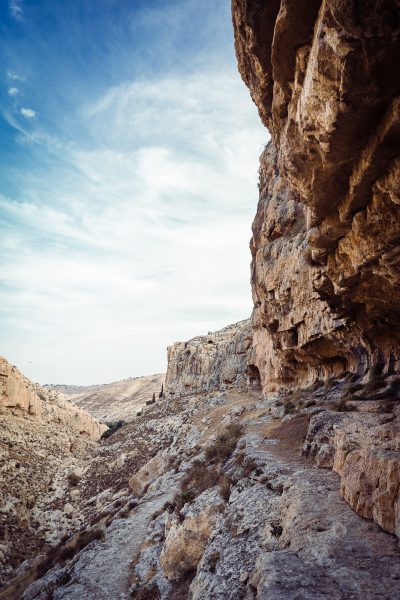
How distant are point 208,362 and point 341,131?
6029cm

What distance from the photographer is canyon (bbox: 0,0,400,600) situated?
625 cm

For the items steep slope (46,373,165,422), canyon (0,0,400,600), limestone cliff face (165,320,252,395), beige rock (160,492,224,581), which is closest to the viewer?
canyon (0,0,400,600)

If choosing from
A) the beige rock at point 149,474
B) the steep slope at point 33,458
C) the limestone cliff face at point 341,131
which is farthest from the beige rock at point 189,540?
the steep slope at point 33,458

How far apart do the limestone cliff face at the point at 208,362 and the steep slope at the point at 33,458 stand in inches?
716

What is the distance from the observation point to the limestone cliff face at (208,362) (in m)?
60.6

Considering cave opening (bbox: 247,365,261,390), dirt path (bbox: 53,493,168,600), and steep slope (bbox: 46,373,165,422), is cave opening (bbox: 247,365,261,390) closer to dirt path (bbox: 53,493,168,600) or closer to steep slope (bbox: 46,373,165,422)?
dirt path (bbox: 53,493,168,600)

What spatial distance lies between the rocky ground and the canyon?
57 millimetres

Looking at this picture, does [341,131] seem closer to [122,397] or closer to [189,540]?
[189,540]

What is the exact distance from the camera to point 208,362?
6538 cm

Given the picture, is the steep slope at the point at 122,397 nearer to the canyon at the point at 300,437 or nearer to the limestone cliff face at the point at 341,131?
the canyon at the point at 300,437

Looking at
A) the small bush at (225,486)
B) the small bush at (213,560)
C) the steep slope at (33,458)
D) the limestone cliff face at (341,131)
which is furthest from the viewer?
the steep slope at (33,458)

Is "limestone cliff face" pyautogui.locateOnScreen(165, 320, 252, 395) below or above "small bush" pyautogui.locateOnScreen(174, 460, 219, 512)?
above

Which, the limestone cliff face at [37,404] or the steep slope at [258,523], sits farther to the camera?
the limestone cliff face at [37,404]

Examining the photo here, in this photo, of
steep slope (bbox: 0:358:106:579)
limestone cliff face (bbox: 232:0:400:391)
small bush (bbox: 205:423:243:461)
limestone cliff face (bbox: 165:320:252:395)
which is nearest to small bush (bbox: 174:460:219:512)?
small bush (bbox: 205:423:243:461)
